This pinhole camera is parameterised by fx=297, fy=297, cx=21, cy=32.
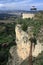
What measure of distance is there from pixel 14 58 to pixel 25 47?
2239mm

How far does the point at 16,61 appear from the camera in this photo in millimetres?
17578

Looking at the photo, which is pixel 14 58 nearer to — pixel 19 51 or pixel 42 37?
pixel 19 51

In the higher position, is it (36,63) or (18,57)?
(36,63)

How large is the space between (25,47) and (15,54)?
2.71 meters

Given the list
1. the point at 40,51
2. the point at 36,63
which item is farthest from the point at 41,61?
the point at 40,51

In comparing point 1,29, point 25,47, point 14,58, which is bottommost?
point 1,29

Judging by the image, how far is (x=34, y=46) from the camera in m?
14.6

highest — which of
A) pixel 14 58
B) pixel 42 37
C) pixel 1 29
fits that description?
pixel 42 37

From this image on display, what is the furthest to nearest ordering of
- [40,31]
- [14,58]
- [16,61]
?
[14,58] → [16,61] → [40,31]

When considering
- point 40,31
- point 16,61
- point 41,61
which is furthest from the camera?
point 16,61

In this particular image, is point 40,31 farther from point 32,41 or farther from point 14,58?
point 14,58

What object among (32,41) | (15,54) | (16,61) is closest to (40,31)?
(32,41)

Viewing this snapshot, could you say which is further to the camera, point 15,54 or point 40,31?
point 15,54

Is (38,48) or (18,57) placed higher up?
(38,48)
